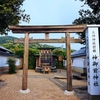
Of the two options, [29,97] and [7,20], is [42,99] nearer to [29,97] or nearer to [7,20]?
[29,97]

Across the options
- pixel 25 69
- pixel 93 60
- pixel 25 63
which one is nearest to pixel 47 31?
pixel 25 63

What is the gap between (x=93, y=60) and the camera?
20.1 feet

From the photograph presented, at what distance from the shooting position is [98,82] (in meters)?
5.94

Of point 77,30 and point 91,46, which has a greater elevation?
point 77,30

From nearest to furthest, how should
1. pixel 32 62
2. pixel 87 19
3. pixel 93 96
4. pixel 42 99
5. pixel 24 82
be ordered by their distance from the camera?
1. pixel 93 96
2. pixel 42 99
3. pixel 24 82
4. pixel 87 19
5. pixel 32 62

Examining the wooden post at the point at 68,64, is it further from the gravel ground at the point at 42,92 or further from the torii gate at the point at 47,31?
the gravel ground at the point at 42,92

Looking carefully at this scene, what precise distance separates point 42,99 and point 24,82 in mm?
1770

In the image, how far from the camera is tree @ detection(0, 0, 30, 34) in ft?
28.3

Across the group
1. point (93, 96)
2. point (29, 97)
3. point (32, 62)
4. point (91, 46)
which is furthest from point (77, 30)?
point (32, 62)

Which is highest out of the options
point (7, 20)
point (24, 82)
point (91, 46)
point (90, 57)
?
point (7, 20)

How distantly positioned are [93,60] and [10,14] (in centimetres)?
603

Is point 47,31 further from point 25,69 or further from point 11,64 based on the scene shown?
point 11,64

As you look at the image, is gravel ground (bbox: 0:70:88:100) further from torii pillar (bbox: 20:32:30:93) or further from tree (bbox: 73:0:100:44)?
tree (bbox: 73:0:100:44)

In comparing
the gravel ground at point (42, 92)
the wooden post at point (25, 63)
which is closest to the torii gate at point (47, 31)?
the wooden post at point (25, 63)
